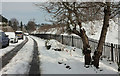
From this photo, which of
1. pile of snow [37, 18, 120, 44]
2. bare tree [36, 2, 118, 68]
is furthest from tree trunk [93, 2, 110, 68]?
pile of snow [37, 18, 120, 44]

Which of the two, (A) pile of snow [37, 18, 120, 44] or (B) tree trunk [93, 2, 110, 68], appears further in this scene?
(A) pile of snow [37, 18, 120, 44]

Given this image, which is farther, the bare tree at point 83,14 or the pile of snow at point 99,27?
the pile of snow at point 99,27

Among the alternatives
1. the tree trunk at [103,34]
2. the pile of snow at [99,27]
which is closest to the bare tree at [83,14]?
the tree trunk at [103,34]

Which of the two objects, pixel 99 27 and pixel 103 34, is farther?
pixel 99 27

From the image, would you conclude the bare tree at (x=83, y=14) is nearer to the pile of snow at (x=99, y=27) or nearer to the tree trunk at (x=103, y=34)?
the tree trunk at (x=103, y=34)

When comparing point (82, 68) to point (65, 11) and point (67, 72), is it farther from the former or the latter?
point (65, 11)

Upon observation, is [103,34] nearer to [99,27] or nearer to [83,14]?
[83,14]

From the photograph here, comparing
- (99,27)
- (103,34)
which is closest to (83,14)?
(103,34)

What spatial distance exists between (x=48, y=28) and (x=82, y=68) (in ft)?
9.79

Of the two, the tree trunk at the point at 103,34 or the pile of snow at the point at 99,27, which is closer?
the tree trunk at the point at 103,34

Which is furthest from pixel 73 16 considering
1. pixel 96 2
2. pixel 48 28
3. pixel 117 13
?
pixel 117 13

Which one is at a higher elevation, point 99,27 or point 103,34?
point 99,27

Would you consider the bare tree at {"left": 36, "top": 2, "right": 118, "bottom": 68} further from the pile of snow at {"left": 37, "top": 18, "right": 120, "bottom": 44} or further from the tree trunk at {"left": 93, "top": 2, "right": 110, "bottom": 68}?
Result: the pile of snow at {"left": 37, "top": 18, "right": 120, "bottom": 44}

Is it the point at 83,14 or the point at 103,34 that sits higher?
the point at 83,14
